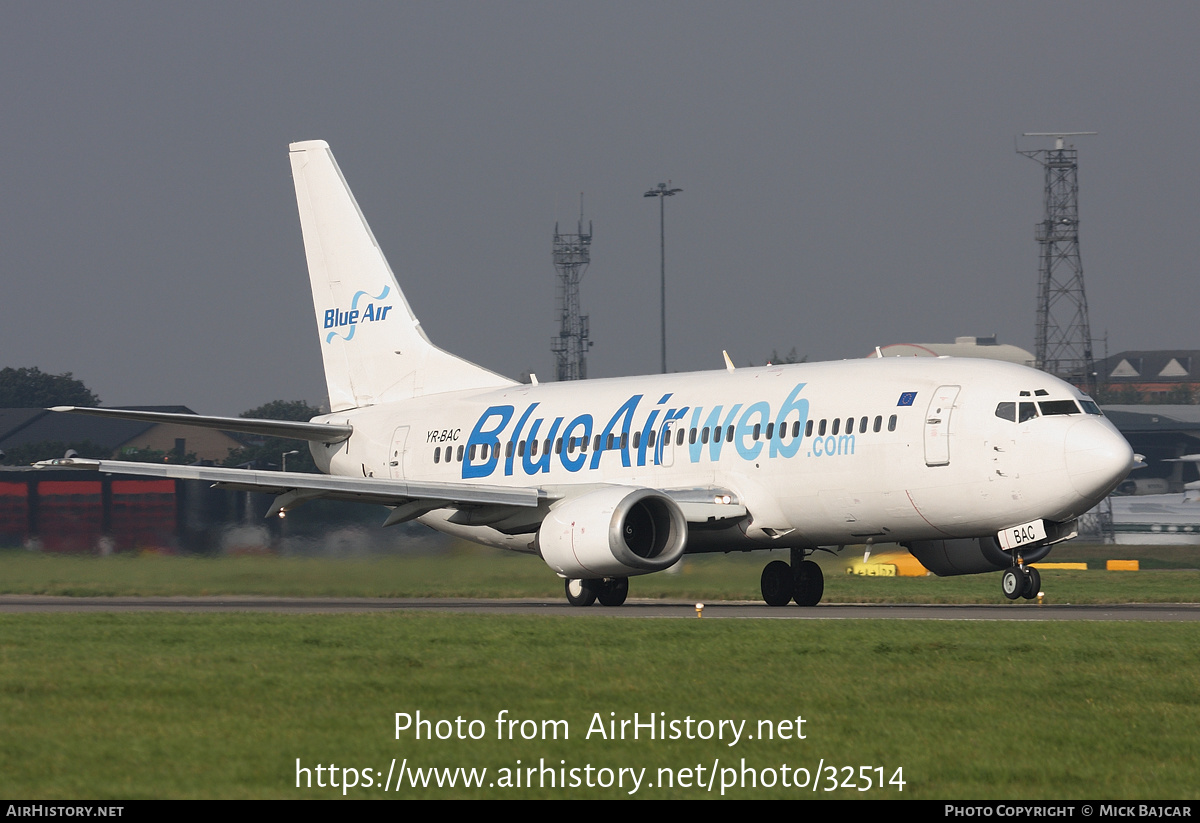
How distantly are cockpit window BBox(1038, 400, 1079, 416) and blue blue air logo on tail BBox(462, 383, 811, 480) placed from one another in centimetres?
300

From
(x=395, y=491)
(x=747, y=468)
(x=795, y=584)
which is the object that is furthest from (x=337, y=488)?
(x=795, y=584)

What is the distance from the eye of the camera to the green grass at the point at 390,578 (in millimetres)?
30609

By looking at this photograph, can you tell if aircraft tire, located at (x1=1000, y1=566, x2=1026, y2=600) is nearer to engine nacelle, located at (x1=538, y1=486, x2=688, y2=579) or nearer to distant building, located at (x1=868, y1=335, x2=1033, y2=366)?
engine nacelle, located at (x1=538, y1=486, x2=688, y2=579)

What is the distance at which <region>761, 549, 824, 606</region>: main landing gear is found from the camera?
2867cm

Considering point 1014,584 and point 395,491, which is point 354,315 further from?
point 1014,584

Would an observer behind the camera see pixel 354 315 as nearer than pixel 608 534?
No

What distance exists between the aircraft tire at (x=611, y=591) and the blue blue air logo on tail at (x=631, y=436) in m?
2.11

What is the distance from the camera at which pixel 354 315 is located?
35812 mm

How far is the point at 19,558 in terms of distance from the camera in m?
33.5

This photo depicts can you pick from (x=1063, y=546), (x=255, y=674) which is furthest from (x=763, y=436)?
(x=1063, y=546)

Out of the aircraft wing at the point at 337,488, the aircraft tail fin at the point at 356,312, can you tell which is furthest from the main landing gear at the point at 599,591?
the aircraft tail fin at the point at 356,312

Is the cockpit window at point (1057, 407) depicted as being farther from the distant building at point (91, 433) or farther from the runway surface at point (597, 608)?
the distant building at point (91, 433)

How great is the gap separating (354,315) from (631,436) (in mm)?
9614

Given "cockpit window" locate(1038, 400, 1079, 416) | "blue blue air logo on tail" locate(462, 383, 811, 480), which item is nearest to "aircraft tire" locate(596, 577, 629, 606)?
"blue blue air logo on tail" locate(462, 383, 811, 480)
